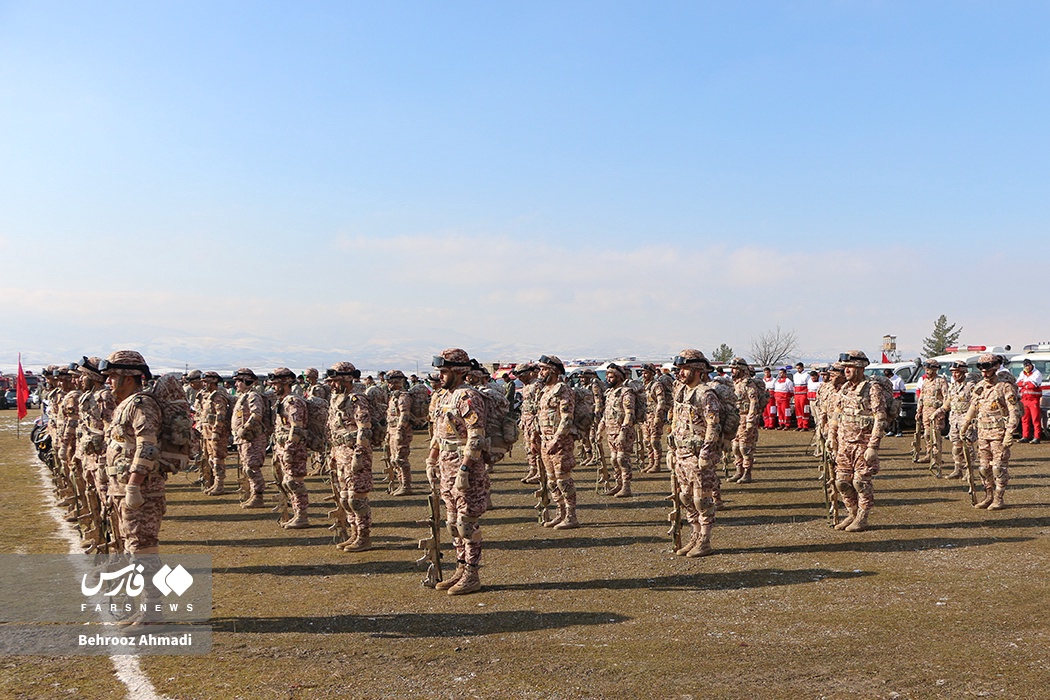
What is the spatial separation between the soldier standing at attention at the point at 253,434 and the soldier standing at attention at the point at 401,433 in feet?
7.11

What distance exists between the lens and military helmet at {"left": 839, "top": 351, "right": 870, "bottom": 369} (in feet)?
34.7

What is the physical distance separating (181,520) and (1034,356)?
21577 mm

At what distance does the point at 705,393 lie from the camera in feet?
30.3

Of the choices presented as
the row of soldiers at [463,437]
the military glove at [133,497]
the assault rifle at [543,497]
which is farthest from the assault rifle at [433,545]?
the assault rifle at [543,497]

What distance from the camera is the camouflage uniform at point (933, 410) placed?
15.4 meters

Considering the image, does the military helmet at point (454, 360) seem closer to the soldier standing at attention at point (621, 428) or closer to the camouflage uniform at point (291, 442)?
the camouflage uniform at point (291, 442)

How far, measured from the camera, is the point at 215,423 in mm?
14789

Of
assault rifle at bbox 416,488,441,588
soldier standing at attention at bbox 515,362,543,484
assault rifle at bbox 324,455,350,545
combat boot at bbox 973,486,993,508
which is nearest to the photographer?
assault rifle at bbox 416,488,441,588

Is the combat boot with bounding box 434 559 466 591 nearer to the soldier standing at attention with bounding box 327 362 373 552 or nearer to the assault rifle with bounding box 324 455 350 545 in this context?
the soldier standing at attention with bounding box 327 362 373 552

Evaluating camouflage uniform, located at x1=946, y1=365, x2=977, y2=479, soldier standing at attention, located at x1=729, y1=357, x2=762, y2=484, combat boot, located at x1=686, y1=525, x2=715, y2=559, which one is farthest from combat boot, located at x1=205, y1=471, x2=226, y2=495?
camouflage uniform, located at x1=946, y1=365, x2=977, y2=479

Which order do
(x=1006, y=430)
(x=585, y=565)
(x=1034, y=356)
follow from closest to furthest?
(x=585, y=565), (x=1006, y=430), (x=1034, y=356)

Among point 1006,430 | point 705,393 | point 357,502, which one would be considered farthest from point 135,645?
point 1006,430

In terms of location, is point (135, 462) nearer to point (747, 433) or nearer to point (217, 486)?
point (217, 486)

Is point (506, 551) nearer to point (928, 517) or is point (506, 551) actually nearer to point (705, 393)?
point (705, 393)
